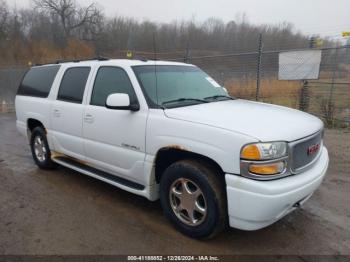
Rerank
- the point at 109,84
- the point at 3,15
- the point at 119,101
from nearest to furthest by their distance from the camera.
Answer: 1. the point at 119,101
2. the point at 109,84
3. the point at 3,15

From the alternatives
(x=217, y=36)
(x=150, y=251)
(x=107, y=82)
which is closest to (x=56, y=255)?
(x=150, y=251)

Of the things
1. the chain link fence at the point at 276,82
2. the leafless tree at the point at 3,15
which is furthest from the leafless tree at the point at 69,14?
the chain link fence at the point at 276,82

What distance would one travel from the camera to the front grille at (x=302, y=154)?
303 centimetres

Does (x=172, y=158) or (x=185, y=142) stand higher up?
(x=185, y=142)

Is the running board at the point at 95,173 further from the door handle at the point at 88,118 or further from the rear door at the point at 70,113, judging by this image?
the door handle at the point at 88,118

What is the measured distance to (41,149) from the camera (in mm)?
5648

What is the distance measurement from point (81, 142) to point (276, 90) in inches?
368

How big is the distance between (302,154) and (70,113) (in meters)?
3.14

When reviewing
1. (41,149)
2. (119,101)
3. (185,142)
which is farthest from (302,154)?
(41,149)

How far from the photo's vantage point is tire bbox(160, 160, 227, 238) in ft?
10.1

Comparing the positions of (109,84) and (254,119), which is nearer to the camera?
(254,119)

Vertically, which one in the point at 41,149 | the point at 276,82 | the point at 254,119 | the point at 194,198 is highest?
the point at 254,119

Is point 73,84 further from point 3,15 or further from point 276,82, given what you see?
point 3,15

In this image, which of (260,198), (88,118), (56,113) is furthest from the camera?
(56,113)
